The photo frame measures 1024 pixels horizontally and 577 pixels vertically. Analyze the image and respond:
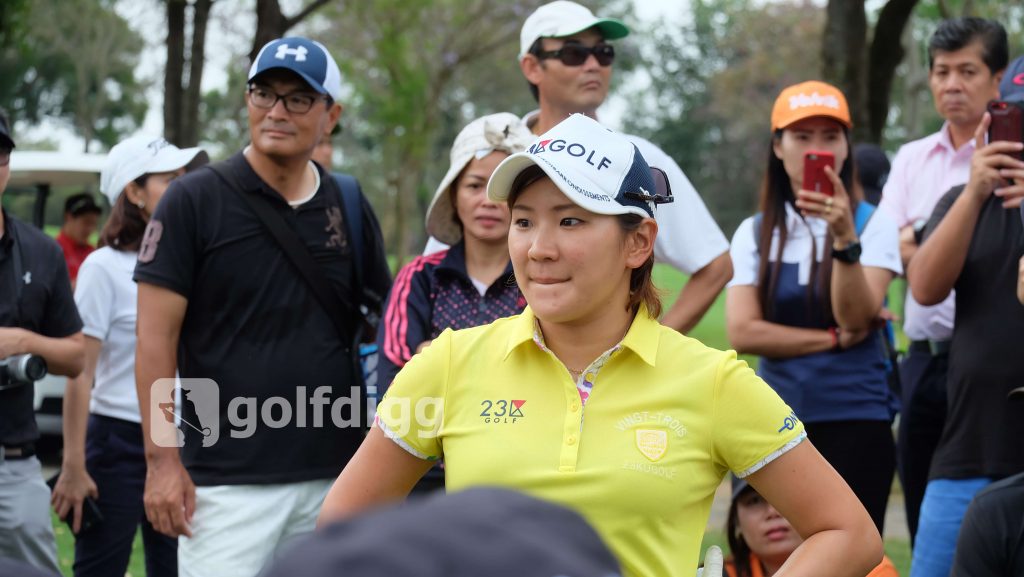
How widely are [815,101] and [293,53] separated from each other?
209 cm

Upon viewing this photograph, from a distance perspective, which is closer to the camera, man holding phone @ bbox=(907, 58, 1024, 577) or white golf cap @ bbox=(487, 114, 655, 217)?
white golf cap @ bbox=(487, 114, 655, 217)

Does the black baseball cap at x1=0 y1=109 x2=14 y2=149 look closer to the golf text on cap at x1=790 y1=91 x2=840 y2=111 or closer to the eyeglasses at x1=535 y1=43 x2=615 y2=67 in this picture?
the eyeglasses at x1=535 y1=43 x2=615 y2=67

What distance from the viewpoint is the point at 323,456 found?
481 centimetres

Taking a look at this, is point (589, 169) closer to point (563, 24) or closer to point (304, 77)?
point (304, 77)

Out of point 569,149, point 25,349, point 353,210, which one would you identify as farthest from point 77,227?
point 569,149

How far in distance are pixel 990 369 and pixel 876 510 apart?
0.71 metres

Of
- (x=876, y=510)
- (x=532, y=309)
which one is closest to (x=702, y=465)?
(x=532, y=309)

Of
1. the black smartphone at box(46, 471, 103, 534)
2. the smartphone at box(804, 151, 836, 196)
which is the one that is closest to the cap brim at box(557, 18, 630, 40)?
the smartphone at box(804, 151, 836, 196)

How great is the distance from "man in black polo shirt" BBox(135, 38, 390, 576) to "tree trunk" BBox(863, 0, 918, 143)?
29.6 ft

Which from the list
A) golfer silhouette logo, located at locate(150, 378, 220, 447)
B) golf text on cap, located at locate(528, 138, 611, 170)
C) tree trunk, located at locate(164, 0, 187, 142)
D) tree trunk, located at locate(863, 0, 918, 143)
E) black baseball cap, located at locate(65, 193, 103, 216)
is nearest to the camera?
golf text on cap, located at locate(528, 138, 611, 170)

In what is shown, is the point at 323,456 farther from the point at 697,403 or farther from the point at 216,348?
the point at 697,403

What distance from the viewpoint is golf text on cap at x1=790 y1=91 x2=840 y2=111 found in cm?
542

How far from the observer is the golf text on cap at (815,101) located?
5422 mm

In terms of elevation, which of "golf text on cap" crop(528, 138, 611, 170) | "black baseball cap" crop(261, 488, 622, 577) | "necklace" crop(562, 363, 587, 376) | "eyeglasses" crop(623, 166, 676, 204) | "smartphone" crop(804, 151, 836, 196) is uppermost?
"golf text on cap" crop(528, 138, 611, 170)
